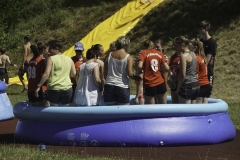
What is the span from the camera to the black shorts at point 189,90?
9.58m

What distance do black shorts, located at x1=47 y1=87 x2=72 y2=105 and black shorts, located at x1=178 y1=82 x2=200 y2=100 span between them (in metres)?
1.77

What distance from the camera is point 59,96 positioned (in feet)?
31.0

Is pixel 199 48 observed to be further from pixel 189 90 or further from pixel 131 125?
pixel 131 125

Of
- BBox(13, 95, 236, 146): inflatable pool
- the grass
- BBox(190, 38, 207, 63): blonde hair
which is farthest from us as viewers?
the grass

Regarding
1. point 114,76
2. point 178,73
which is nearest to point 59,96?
point 114,76

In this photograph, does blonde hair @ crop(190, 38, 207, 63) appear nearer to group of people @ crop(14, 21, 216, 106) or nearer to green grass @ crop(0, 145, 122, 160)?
group of people @ crop(14, 21, 216, 106)

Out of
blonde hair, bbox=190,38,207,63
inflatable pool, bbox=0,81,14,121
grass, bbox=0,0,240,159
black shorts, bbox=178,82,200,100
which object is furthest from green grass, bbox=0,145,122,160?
inflatable pool, bbox=0,81,14,121

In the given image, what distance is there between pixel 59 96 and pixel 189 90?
2.06 meters

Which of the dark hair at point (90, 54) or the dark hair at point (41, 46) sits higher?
the dark hair at point (41, 46)

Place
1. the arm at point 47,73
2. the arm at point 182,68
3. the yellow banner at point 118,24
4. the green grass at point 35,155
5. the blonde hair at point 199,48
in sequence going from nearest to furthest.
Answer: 1. the green grass at point 35,155
2. the arm at point 47,73
3. the arm at point 182,68
4. the blonde hair at point 199,48
5. the yellow banner at point 118,24

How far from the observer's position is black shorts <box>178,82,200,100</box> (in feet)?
31.4

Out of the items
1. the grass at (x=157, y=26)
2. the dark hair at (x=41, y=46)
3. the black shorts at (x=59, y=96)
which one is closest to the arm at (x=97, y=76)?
the black shorts at (x=59, y=96)

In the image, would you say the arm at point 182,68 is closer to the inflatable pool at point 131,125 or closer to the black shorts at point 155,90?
the black shorts at point 155,90

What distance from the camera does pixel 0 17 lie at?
2928cm
